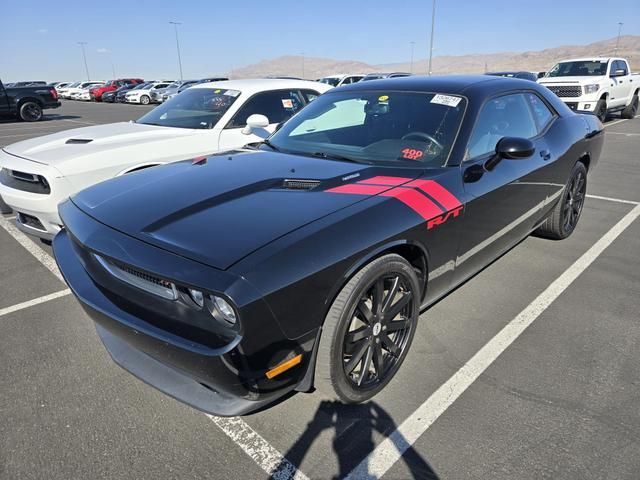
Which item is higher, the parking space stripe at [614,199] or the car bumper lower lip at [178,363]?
the car bumper lower lip at [178,363]

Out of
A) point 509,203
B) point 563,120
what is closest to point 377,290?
point 509,203

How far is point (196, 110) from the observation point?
5.38 m

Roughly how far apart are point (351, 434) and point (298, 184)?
1292 millimetres

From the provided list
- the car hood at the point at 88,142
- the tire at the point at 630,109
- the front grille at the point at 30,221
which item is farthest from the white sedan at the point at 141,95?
the front grille at the point at 30,221

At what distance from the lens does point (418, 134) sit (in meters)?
2.94

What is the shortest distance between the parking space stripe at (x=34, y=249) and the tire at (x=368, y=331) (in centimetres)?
277

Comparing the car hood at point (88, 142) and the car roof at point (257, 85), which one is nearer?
the car hood at point (88, 142)

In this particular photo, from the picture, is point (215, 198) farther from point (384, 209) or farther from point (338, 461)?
point (338, 461)

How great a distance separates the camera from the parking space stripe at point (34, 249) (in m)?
4.02

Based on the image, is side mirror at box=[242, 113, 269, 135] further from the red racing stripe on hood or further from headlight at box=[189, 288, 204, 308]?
headlight at box=[189, 288, 204, 308]

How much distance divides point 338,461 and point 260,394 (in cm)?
51

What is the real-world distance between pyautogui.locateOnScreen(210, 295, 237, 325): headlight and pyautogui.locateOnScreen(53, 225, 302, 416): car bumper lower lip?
9 centimetres

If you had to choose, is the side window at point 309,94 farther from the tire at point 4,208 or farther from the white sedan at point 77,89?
the white sedan at point 77,89

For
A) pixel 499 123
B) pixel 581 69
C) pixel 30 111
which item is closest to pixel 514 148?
pixel 499 123
